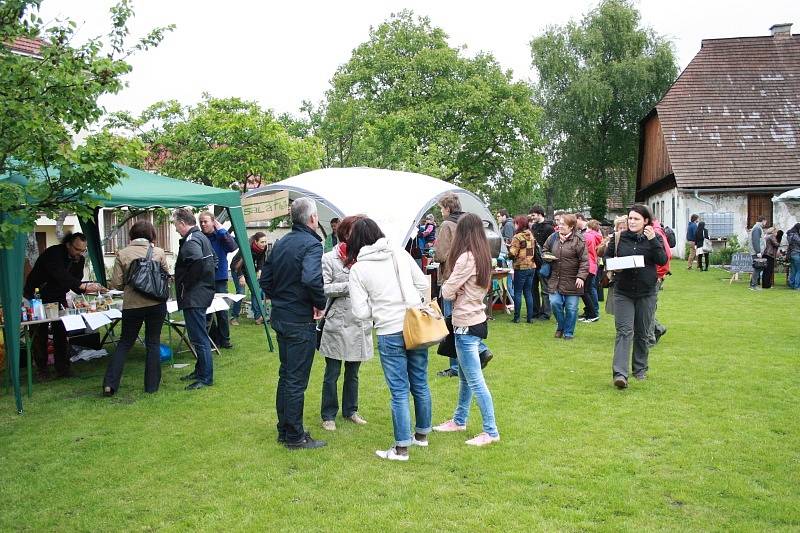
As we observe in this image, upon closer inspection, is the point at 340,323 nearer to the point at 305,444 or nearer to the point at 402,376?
the point at 402,376

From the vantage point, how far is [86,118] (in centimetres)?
458

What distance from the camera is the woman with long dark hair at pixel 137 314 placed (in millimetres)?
7133

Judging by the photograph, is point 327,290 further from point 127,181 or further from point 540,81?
point 540,81

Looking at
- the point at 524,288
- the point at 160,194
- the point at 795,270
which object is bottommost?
the point at 795,270

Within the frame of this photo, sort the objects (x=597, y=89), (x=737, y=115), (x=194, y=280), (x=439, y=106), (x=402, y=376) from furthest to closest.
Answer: (x=439, y=106) < (x=597, y=89) < (x=737, y=115) < (x=194, y=280) < (x=402, y=376)

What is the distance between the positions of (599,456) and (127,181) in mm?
6339

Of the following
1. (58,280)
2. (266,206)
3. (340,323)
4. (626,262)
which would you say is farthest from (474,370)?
(266,206)

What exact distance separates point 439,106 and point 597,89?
750 centimetres

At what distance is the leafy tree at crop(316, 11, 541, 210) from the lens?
3431cm

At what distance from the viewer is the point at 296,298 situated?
5.31 metres

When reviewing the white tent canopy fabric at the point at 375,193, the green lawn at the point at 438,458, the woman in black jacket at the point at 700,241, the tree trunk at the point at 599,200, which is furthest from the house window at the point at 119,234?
the tree trunk at the point at 599,200

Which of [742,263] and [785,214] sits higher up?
[785,214]

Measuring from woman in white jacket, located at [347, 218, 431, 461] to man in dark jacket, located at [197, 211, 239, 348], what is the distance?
5354 millimetres

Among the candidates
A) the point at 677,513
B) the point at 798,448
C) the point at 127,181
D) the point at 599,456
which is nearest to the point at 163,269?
the point at 127,181
